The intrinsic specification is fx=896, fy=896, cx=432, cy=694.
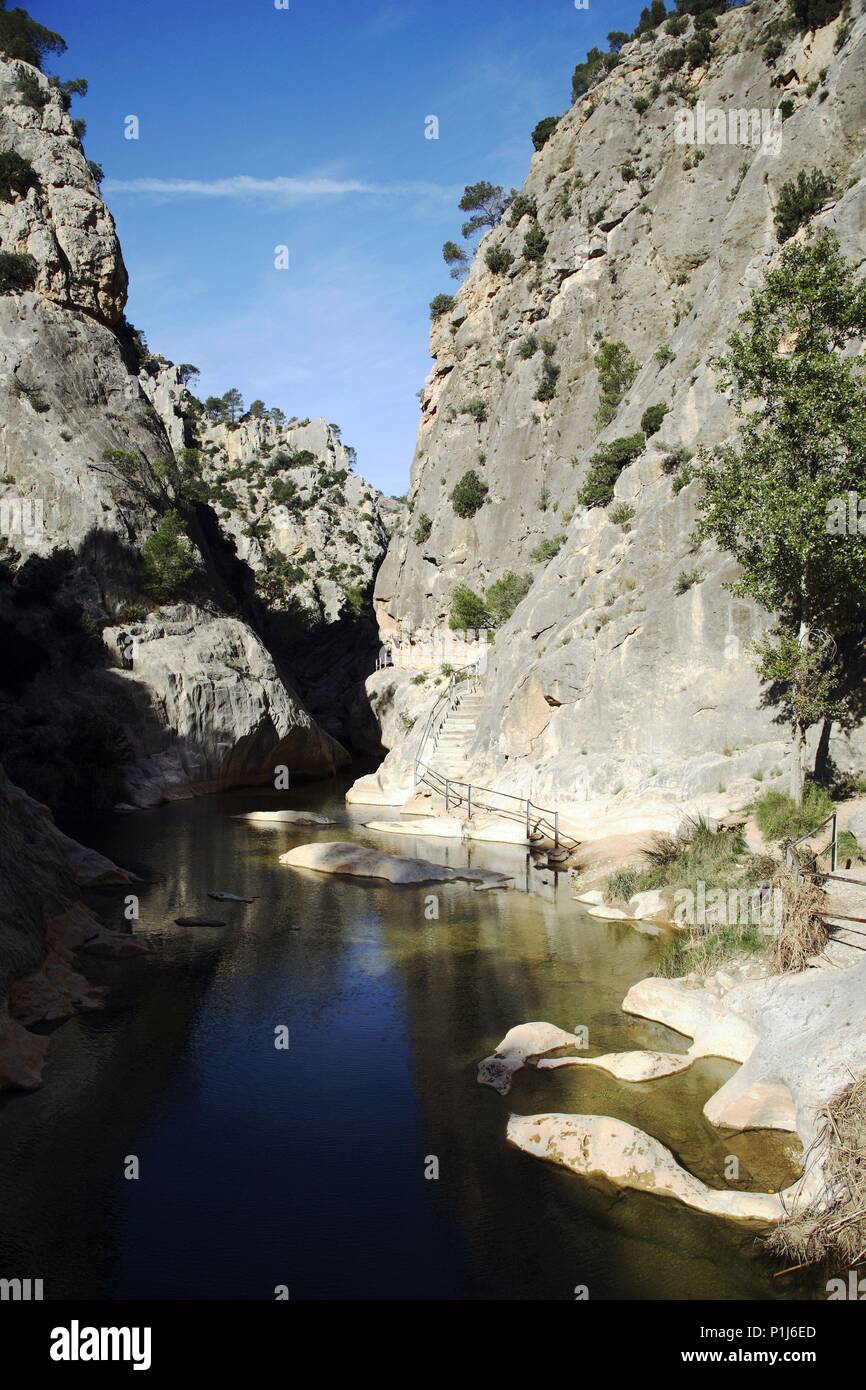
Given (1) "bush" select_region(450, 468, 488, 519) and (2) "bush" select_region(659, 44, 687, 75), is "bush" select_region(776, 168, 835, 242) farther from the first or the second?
(2) "bush" select_region(659, 44, 687, 75)

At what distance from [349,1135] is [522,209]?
58809 mm

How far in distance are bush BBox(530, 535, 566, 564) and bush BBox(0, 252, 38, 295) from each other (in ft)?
119

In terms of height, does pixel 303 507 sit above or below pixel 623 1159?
above

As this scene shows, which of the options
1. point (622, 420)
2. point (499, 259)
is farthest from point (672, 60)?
point (622, 420)

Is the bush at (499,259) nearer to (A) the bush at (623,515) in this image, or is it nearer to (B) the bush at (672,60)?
(B) the bush at (672,60)

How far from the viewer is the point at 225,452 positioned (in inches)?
4114

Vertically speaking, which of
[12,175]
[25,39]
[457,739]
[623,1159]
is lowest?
[623,1159]

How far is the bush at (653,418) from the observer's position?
3412 centimetres

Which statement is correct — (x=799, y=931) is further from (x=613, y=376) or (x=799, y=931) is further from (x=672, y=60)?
(x=672, y=60)

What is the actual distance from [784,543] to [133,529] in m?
39.7

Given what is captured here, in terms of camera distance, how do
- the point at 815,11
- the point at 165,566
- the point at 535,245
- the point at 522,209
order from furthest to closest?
the point at 522,209 < the point at 535,245 < the point at 165,566 < the point at 815,11

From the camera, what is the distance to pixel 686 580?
28.3 meters

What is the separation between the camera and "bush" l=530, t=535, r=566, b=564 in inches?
1652
